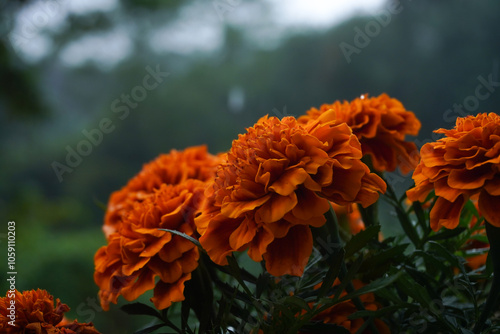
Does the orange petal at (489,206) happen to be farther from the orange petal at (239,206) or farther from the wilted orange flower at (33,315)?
the wilted orange flower at (33,315)

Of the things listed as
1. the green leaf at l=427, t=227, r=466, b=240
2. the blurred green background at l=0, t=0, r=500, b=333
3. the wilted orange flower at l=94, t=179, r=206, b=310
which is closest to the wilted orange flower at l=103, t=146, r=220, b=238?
the wilted orange flower at l=94, t=179, r=206, b=310

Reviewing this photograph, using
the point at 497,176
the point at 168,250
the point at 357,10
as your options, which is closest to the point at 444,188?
the point at 497,176

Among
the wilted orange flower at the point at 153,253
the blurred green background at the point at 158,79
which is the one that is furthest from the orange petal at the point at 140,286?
the blurred green background at the point at 158,79

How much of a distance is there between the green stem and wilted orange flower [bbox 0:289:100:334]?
0.72 feet

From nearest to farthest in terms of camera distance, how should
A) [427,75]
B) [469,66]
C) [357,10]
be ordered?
[469,66]
[427,75]
[357,10]

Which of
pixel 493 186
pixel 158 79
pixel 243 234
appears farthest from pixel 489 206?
pixel 158 79

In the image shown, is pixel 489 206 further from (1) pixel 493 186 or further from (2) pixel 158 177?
(2) pixel 158 177

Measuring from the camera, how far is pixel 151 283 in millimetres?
285

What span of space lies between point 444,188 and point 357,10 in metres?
2.20

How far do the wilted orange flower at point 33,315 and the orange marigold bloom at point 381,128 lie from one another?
0.63 ft

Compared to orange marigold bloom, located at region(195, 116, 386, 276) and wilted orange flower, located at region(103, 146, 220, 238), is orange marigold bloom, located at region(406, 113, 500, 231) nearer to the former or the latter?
orange marigold bloom, located at region(195, 116, 386, 276)

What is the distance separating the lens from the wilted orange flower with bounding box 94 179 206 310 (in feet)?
0.93

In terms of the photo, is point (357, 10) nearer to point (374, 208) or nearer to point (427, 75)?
point (427, 75)

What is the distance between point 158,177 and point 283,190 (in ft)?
0.62
